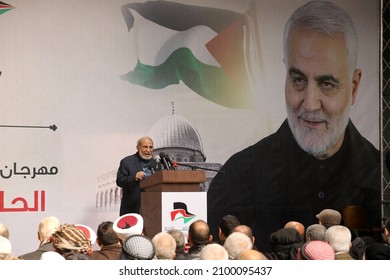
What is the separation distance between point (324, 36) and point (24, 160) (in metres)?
3.53

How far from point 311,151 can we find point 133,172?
209 centimetres

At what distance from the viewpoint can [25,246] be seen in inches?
306

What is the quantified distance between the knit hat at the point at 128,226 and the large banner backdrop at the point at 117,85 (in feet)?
10.9

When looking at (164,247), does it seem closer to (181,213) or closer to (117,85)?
(181,213)

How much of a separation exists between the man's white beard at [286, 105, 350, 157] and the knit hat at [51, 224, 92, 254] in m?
5.24

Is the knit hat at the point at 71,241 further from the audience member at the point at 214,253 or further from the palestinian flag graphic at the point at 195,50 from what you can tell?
the palestinian flag graphic at the point at 195,50

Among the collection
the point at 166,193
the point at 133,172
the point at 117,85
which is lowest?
the point at 166,193

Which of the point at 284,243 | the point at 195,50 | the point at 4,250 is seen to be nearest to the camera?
the point at 4,250

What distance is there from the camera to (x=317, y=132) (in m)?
8.86

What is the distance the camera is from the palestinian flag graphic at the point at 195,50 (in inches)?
326

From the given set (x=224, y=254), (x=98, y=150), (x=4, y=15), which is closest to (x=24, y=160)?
(x=98, y=150)

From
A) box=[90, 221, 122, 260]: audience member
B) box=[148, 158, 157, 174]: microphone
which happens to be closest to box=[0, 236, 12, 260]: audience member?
box=[90, 221, 122, 260]: audience member

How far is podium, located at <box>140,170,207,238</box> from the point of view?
20.9 feet

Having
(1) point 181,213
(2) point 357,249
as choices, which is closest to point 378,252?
(2) point 357,249
